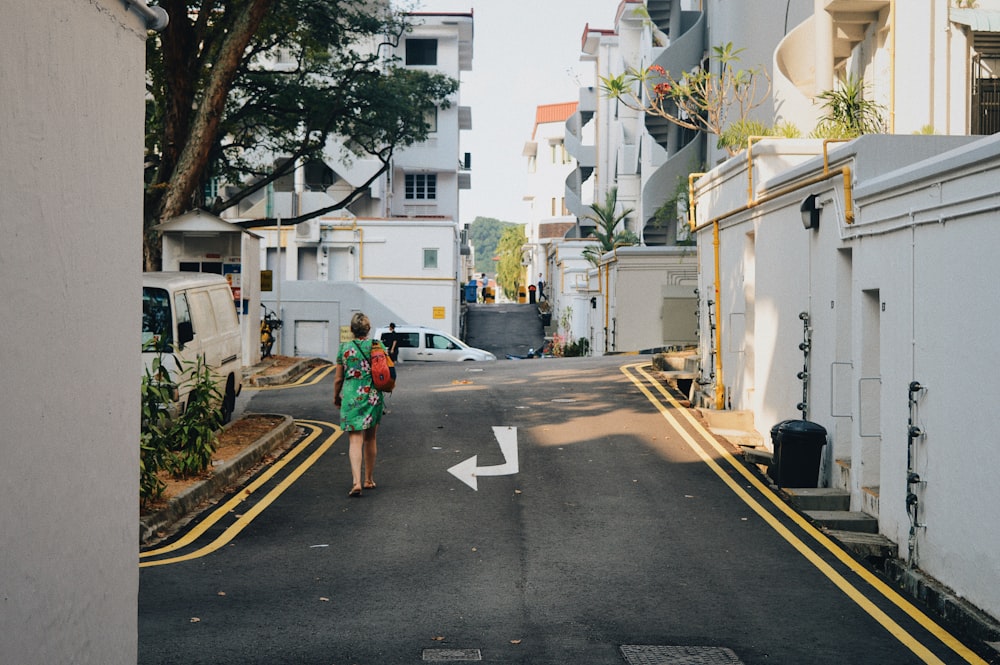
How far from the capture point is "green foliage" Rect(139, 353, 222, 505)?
1066 cm

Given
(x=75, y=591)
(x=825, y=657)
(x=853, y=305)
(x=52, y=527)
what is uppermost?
(x=853, y=305)

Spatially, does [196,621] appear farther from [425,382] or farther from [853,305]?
[425,382]

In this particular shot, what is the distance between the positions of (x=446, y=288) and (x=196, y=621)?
39.6 metres

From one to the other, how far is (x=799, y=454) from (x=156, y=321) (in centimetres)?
826

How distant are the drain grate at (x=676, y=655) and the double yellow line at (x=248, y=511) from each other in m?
4.17

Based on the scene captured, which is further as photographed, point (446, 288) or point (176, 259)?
point (446, 288)

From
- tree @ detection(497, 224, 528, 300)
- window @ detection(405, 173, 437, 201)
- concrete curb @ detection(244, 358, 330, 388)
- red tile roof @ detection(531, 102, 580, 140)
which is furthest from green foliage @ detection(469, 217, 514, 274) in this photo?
concrete curb @ detection(244, 358, 330, 388)

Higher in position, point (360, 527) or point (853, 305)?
point (853, 305)

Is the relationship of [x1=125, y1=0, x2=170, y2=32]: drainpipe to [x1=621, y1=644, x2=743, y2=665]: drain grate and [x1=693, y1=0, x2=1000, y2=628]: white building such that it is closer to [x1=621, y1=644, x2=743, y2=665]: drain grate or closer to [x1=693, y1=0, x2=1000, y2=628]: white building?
[x1=621, y1=644, x2=743, y2=665]: drain grate

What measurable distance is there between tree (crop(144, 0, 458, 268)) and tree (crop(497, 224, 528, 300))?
69050mm

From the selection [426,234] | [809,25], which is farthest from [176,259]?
[426,234]

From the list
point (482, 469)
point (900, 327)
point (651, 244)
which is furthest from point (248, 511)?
point (651, 244)

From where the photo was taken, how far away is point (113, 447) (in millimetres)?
4859

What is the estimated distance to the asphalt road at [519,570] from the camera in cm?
716
